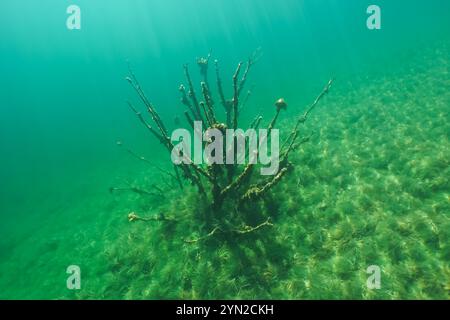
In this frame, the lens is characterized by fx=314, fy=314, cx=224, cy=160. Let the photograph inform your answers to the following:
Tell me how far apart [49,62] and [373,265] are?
273 ft

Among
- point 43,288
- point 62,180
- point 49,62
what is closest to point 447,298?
point 43,288

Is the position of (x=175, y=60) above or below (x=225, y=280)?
above

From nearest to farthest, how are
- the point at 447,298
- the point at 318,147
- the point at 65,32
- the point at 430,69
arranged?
the point at 447,298, the point at 318,147, the point at 430,69, the point at 65,32

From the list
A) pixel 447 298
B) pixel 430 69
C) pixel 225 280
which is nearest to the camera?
pixel 447 298

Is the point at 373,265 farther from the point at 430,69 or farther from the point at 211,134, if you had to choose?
the point at 430,69

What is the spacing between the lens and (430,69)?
625 inches

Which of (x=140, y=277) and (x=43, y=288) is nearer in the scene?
(x=140, y=277)

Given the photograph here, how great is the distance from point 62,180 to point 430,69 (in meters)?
24.3

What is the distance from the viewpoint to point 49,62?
7231cm

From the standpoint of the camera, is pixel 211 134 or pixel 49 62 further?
pixel 49 62
